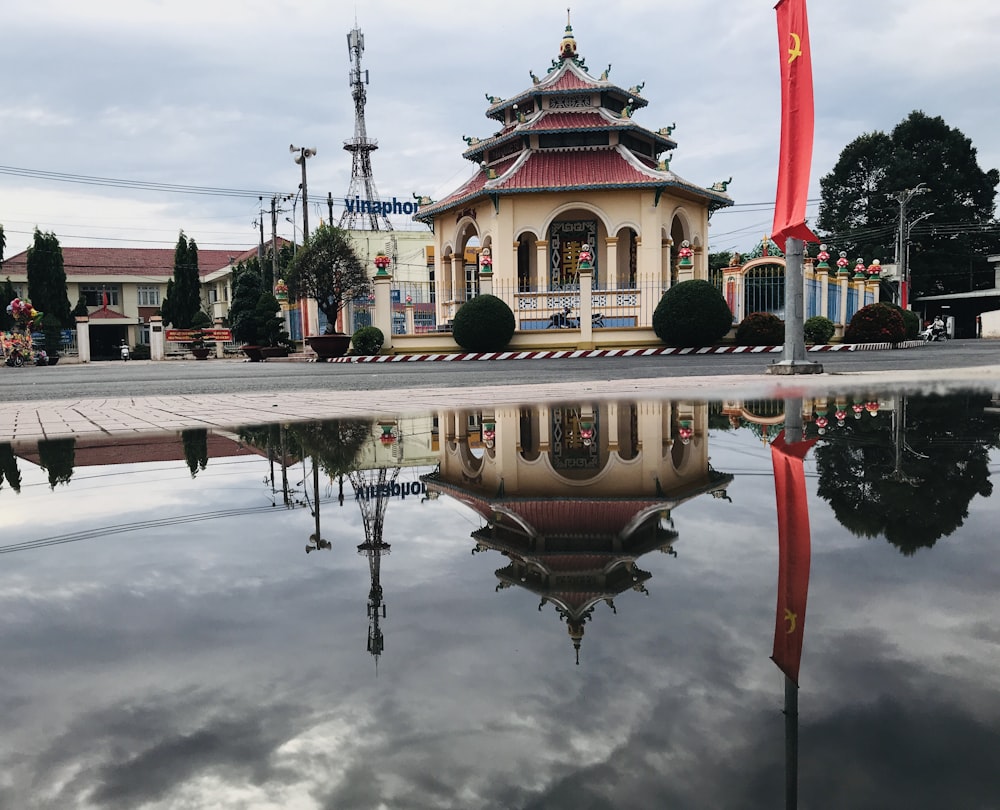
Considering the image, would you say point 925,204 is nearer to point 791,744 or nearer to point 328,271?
point 328,271

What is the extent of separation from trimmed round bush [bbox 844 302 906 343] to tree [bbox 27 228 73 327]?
45.5 metres

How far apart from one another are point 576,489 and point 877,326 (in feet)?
77.7

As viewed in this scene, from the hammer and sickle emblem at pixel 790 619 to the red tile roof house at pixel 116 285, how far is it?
5851cm

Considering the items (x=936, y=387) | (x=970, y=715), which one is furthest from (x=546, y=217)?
(x=970, y=715)

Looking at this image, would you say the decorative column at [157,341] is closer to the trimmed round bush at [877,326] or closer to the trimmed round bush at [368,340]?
the trimmed round bush at [368,340]

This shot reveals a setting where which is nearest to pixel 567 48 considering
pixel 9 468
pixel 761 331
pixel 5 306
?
pixel 761 331

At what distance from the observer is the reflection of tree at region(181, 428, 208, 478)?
4.14m

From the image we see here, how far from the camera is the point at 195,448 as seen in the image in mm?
4852

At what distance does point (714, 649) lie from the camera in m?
1.47

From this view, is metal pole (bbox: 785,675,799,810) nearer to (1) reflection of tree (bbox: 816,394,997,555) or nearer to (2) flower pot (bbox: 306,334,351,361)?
(1) reflection of tree (bbox: 816,394,997,555)

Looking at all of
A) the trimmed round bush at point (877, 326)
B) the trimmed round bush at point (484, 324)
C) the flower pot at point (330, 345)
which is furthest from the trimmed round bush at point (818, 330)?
the flower pot at point (330, 345)

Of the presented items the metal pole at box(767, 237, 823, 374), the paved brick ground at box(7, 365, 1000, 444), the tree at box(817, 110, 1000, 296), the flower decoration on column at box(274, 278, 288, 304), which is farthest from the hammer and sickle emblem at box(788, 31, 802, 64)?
the tree at box(817, 110, 1000, 296)

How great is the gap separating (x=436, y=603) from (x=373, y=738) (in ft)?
2.02

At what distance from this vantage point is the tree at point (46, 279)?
159ft
